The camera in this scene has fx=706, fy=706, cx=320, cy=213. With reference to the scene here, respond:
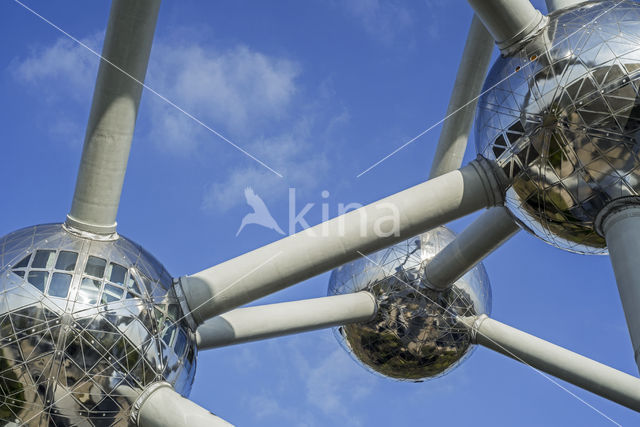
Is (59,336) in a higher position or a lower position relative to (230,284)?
lower

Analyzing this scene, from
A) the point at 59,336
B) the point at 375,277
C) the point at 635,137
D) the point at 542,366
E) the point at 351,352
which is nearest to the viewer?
the point at 59,336

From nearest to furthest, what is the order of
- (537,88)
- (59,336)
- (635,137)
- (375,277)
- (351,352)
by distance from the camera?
(59,336) < (635,137) < (537,88) < (375,277) < (351,352)

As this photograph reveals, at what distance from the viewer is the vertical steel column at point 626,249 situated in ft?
20.9

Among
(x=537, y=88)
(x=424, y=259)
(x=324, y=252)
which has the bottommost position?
(x=324, y=252)

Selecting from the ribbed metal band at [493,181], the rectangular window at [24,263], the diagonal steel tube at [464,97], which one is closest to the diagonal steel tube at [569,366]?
the diagonal steel tube at [464,97]

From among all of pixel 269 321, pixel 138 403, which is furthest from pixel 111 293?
pixel 269 321

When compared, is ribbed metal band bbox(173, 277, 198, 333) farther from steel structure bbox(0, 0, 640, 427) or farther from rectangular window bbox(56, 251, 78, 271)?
rectangular window bbox(56, 251, 78, 271)

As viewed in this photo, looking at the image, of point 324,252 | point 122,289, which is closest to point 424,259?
point 324,252

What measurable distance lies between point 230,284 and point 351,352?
5.84 m

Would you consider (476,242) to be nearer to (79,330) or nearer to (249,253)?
(249,253)

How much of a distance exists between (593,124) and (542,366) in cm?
425

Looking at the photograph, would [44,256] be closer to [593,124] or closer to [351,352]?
[593,124]

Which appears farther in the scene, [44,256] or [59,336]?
[44,256]

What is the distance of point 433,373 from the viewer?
12.3 metres
